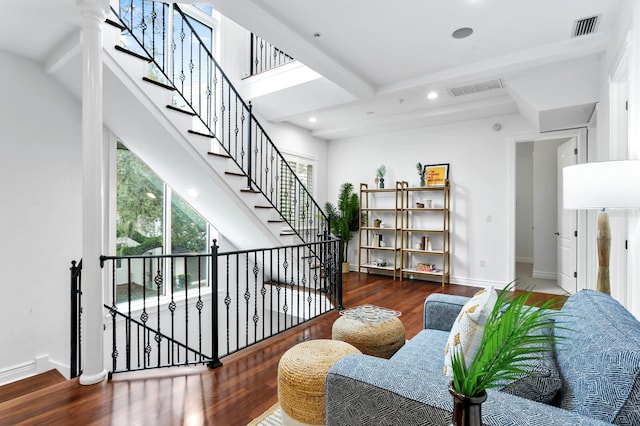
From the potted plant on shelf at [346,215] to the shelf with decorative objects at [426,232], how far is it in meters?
1.03

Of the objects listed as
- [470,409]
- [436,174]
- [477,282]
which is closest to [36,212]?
[470,409]

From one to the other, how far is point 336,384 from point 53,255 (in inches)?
156

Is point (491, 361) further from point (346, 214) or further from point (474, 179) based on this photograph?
point (346, 214)

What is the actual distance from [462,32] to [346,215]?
4.16 metres

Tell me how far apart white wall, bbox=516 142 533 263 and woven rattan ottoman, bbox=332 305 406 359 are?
6971mm

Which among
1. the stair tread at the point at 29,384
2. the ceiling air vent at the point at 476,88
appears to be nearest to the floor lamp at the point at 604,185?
the ceiling air vent at the point at 476,88

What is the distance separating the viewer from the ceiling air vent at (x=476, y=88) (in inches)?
178

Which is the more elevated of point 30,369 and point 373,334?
point 373,334

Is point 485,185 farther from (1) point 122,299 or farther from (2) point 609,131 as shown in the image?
(1) point 122,299

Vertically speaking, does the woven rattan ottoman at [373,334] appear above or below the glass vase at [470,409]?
below

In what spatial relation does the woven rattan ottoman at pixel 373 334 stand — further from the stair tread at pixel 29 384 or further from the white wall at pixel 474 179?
the white wall at pixel 474 179

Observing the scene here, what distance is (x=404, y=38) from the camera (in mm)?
3551

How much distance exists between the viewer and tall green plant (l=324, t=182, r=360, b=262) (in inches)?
275

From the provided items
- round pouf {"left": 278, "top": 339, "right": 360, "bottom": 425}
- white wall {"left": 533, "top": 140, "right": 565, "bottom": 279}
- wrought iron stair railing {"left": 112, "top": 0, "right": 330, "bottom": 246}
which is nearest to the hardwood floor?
round pouf {"left": 278, "top": 339, "right": 360, "bottom": 425}
